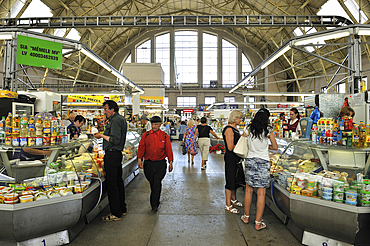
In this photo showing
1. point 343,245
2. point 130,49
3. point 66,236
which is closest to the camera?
point 343,245

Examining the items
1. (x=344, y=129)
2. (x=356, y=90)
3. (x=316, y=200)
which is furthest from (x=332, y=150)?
(x=356, y=90)

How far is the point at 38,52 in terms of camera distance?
4422 millimetres

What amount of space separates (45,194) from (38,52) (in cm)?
286

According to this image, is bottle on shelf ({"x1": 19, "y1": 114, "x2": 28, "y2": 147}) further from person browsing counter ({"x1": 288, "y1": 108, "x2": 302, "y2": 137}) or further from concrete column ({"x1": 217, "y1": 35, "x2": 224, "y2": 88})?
concrete column ({"x1": 217, "y1": 35, "x2": 224, "y2": 88})

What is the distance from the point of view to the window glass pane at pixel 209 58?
97.7ft

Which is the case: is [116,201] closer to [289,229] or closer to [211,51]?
[289,229]

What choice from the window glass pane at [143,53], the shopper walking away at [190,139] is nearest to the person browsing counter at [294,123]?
the shopper walking away at [190,139]

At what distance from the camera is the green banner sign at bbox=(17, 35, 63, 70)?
4238mm

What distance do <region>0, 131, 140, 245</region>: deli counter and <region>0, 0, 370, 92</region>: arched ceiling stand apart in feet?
46.7

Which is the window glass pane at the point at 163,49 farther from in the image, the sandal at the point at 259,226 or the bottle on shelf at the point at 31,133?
the sandal at the point at 259,226

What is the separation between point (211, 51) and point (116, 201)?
28428 millimetres

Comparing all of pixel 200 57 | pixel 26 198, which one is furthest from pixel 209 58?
pixel 26 198

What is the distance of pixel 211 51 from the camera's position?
29812 millimetres

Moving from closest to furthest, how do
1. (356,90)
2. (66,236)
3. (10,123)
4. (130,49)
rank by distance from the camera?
1. (66,236)
2. (10,123)
3. (356,90)
4. (130,49)
